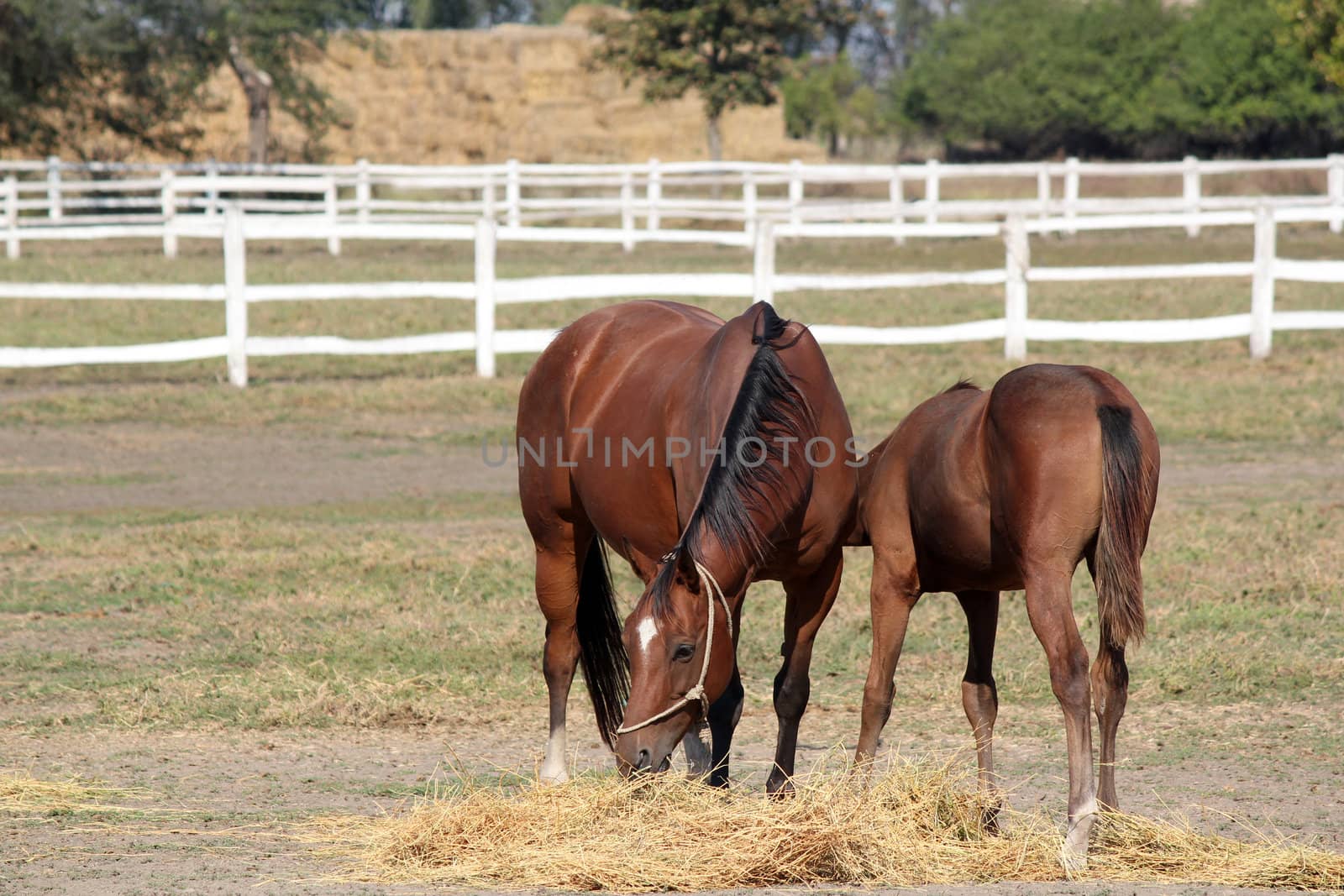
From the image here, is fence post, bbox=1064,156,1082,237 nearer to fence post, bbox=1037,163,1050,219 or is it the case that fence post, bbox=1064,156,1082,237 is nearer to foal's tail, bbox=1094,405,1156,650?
fence post, bbox=1037,163,1050,219

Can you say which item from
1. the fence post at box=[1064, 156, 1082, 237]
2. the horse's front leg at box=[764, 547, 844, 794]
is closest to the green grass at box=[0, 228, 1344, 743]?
the horse's front leg at box=[764, 547, 844, 794]

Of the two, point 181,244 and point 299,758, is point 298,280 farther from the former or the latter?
point 299,758

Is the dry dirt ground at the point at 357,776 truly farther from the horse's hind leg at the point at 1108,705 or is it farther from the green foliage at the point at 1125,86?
the green foliage at the point at 1125,86

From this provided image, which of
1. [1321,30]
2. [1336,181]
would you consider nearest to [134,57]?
[1336,181]

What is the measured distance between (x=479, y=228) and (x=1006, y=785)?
34.8ft

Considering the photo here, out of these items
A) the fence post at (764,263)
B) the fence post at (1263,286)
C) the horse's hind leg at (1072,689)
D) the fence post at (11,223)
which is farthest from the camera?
the fence post at (11,223)

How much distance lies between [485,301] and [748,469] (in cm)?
1050

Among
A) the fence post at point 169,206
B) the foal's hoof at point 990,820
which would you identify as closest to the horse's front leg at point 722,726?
the foal's hoof at point 990,820

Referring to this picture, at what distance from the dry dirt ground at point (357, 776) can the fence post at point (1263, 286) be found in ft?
31.1

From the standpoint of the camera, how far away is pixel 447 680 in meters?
6.73

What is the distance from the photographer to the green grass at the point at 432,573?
6660mm

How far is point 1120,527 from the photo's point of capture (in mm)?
4461

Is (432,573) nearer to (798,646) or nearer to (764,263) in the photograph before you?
(798,646)

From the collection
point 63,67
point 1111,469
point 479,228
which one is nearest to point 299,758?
point 1111,469
